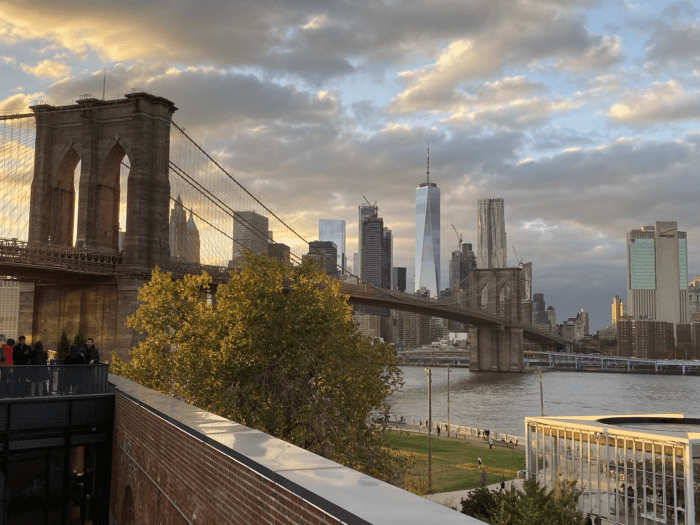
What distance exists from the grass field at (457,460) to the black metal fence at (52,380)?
21520 mm

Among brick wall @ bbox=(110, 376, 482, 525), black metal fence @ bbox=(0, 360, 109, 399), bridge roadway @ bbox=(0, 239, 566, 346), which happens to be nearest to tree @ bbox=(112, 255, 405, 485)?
black metal fence @ bbox=(0, 360, 109, 399)

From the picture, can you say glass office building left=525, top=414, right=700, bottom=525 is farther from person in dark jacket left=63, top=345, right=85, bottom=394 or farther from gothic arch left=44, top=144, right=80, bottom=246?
gothic arch left=44, top=144, right=80, bottom=246

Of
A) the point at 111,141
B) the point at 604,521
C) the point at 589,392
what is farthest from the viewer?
the point at 589,392

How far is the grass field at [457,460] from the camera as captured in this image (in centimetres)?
4103

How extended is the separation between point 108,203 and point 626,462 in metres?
47.7

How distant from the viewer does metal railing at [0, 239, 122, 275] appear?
47.1 meters

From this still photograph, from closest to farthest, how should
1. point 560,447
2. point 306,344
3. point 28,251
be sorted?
point 306,344 → point 560,447 → point 28,251

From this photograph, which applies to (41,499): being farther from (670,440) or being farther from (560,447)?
(560,447)

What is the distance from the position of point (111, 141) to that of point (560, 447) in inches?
1756

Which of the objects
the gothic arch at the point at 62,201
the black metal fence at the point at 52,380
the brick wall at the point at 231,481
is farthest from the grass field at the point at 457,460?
the gothic arch at the point at 62,201

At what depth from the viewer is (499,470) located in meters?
45.1

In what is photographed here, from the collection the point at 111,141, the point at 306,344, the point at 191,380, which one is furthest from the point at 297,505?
the point at 111,141

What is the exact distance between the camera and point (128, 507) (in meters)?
14.7

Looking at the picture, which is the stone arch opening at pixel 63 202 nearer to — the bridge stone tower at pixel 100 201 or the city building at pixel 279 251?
the bridge stone tower at pixel 100 201
